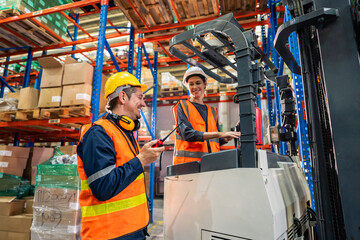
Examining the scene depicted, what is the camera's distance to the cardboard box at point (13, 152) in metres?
4.52

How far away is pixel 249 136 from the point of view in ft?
4.11

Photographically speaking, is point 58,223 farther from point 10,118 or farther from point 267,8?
point 267,8

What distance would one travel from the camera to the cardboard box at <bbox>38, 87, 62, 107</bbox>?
4207mm

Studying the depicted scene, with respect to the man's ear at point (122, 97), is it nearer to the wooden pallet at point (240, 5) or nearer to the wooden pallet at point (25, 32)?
the wooden pallet at point (240, 5)

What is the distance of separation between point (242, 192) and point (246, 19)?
5181mm

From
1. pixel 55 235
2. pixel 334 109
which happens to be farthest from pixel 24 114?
pixel 334 109

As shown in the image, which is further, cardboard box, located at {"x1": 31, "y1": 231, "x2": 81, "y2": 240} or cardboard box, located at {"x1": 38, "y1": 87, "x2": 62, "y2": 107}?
cardboard box, located at {"x1": 38, "y1": 87, "x2": 62, "y2": 107}

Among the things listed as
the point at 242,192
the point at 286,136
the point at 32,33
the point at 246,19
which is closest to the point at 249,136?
the point at 242,192

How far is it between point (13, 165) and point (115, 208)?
452 centimetres

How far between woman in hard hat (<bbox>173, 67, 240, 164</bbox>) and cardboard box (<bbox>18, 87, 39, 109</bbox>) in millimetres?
3603

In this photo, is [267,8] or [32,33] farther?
[32,33]

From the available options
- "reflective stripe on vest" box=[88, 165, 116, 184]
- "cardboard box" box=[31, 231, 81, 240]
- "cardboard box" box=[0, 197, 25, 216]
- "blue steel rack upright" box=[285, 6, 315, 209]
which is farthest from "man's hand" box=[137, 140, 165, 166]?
"cardboard box" box=[0, 197, 25, 216]

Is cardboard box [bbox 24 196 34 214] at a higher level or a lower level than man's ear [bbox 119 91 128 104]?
lower

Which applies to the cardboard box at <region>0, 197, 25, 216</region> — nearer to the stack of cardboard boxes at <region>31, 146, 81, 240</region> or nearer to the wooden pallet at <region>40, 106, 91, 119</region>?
the stack of cardboard boxes at <region>31, 146, 81, 240</region>
